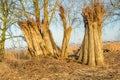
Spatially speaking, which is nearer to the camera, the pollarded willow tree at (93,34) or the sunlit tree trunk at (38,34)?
the pollarded willow tree at (93,34)

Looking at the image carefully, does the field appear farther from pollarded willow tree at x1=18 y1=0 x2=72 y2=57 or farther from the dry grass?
the dry grass

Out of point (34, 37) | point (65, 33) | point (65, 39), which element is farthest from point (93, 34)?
point (34, 37)

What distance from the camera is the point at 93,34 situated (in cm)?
1647

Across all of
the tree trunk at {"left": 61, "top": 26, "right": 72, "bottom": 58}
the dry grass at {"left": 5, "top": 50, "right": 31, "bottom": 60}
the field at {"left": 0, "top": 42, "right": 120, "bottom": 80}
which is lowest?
the field at {"left": 0, "top": 42, "right": 120, "bottom": 80}

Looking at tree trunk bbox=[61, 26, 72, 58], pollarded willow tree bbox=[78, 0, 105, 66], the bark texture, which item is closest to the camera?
pollarded willow tree bbox=[78, 0, 105, 66]

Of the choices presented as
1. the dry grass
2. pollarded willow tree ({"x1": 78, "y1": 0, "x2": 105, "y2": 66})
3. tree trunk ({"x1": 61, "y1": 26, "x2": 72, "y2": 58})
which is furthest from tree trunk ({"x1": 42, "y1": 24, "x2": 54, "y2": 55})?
pollarded willow tree ({"x1": 78, "y1": 0, "x2": 105, "y2": 66})

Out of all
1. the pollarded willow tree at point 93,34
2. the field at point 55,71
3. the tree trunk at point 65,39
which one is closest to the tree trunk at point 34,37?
the tree trunk at point 65,39

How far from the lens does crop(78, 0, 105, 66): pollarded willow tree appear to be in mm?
16125

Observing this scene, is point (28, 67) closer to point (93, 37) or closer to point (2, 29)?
point (93, 37)

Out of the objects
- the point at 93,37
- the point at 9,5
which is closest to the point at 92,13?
the point at 93,37

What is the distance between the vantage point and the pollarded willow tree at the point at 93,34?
52.9 feet

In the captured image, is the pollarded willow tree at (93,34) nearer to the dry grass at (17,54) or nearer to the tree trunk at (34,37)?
the tree trunk at (34,37)

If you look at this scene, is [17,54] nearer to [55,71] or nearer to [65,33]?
[65,33]

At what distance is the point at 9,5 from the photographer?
20.4 m
